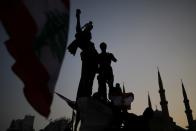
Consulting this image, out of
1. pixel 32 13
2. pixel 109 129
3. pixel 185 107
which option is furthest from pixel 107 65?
pixel 185 107

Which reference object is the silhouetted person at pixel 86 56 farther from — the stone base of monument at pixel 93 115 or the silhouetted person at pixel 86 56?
the stone base of monument at pixel 93 115

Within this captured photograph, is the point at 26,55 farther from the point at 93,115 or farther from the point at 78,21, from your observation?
the point at 78,21

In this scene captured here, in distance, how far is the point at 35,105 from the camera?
271 centimetres

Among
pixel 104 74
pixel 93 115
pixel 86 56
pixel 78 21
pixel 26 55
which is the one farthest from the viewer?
pixel 104 74

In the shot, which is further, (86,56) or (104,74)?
(104,74)

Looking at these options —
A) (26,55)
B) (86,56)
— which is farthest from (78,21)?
(26,55)

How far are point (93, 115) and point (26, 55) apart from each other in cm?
269

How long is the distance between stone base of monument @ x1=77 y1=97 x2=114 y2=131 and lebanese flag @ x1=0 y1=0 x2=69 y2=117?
7.29ft

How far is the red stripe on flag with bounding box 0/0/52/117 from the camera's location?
2.67 meters

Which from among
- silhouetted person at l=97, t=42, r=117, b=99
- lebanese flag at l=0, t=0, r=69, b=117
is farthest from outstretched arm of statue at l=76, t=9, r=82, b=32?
lebanese flag at l=0, t=0, r=69, b=117

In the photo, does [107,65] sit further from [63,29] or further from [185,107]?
[185,107]

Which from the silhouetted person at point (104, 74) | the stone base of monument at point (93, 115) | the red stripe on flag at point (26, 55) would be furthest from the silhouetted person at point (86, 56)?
the red stripe on flag at point (26, 55)

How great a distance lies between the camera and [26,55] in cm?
279

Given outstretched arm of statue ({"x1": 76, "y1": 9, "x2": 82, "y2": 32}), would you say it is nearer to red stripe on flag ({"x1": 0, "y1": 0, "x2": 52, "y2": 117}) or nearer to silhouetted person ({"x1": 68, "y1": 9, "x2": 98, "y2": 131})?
silhouetted person ({"x1": 68, "y1": 9, "x2": 98, "y2": 131})
